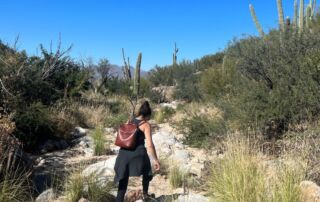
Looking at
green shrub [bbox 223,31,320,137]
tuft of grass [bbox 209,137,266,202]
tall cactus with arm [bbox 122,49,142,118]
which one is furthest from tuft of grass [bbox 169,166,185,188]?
tall cactus with arm [bbox 122,49,142,118]

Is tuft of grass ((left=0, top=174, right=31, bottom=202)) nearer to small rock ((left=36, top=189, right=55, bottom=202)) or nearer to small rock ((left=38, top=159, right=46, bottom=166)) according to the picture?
small rock ((left=36, top=189, right=55, bottom=202))

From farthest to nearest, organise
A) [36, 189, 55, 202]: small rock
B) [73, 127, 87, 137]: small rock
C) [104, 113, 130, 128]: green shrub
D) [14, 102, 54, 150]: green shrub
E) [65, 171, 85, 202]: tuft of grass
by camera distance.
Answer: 1. [104, 113, 130, 128]: green shrub
2. [73, 127, 87, 137]: small rock
3. [14, 102, 54, 150]: green shrub
4. [36, 189, 55, 202]: small rock
5. [65, 171, 85, 202]: tuft of grass

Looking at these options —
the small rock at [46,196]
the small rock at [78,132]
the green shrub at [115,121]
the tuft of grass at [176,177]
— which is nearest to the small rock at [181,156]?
the tuft of grass at [176,177]

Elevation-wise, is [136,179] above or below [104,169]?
below

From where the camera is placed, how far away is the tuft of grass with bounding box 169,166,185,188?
7293mm

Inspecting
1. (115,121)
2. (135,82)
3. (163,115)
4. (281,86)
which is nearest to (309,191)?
(281,86)

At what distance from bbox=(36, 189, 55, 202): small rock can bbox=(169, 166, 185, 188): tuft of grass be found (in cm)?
201

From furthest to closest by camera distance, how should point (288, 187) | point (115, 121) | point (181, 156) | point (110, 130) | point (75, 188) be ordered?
point (115, 121) < point (110, 130) < point (181, 156) < point (75, 188) < point (288, 187)

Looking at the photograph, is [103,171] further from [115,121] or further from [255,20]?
[255,20]

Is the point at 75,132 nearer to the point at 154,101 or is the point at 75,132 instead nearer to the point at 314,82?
the point at 314,82

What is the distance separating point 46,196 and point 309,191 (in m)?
3.64

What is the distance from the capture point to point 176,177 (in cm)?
733

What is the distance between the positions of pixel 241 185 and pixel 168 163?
11.9 ft

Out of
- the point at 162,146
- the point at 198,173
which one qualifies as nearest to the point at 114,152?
the point at 162,146
